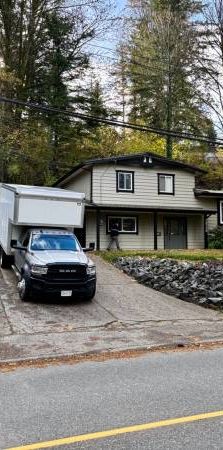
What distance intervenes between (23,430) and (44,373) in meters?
2.64

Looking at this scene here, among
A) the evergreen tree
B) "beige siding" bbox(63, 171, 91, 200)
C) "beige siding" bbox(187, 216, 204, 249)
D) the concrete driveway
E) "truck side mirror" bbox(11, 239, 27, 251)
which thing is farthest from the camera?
the evergreen tree

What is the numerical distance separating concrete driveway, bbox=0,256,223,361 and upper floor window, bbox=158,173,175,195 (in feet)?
45.5

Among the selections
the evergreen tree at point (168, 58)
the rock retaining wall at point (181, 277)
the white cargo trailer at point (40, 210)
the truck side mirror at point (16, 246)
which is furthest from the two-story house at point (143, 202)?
the truck side mirror at point (16, 246)

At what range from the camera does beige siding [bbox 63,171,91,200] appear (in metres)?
28.2

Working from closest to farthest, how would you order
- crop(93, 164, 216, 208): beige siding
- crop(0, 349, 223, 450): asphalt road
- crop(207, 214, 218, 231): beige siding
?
crop(0, 349, 223, 450): asphalt road → crop(93, 164, 216, 208): beige siding → crop(207, 214, 218, 231): beige siding

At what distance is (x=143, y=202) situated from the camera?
28750 mm

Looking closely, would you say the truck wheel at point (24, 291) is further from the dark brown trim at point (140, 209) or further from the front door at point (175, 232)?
the front door at point (175, 232)

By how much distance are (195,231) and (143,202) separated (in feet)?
14.3

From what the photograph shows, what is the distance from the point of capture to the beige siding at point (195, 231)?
101ft

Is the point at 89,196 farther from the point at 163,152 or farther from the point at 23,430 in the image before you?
the point at 23,430

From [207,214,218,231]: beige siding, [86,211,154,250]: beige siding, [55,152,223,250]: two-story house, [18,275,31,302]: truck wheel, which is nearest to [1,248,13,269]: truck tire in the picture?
[18,275,31,302]: truck wheel

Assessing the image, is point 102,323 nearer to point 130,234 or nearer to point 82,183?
point 130,234

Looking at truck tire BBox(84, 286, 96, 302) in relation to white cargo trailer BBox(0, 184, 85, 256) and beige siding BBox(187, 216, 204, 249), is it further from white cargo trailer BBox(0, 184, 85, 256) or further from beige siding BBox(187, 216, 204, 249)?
beige siding BBox(187, 216, 204, 249)

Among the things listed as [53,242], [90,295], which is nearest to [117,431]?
[90,295]
